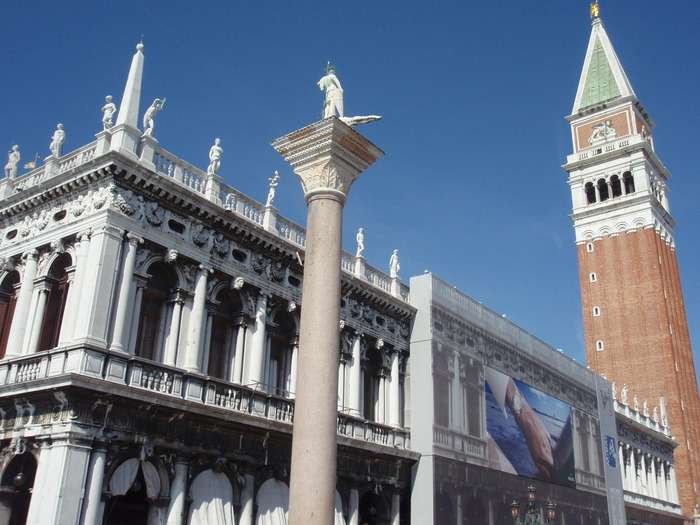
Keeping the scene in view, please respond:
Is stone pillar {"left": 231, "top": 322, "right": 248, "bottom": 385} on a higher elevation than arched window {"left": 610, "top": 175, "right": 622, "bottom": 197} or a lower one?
lower

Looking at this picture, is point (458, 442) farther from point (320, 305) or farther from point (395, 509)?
point (320, 305)

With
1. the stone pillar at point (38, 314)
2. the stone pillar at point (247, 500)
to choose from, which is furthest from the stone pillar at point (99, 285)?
the stone pillar at point (247, 500)

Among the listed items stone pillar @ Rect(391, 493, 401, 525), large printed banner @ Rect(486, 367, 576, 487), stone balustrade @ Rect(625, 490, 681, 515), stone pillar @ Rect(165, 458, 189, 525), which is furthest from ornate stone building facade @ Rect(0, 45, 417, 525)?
stone balustrade @ Rect(625, 490, 681, 515)

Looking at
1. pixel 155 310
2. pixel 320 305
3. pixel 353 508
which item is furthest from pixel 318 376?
pixel 353 508

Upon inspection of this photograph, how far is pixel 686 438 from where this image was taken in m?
50.6

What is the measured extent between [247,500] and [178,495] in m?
2.30

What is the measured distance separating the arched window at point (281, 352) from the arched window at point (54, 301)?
18.5 feet

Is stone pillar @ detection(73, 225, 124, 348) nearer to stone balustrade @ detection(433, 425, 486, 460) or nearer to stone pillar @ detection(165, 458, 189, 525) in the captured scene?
→ stone pillar @ detection(165, 458, 189, 525)

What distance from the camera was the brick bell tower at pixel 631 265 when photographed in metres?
51.0

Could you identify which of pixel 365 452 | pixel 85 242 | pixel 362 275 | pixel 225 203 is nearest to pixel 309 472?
pixel 85 242

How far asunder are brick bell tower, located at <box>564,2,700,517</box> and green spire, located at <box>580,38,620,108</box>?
4.2 inches

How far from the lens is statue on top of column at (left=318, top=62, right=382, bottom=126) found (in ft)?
39.3

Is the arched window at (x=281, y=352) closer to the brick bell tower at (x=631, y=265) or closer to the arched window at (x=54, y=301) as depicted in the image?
the arched window at (x=54, y=301)

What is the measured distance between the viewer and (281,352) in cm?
2219
